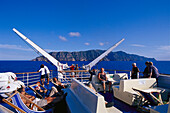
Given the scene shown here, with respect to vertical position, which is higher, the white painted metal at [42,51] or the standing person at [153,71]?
the white painted metal at [42,51]

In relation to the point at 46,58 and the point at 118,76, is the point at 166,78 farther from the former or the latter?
the point at 46,58

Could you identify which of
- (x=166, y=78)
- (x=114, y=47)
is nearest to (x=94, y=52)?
(x=114, y=47)

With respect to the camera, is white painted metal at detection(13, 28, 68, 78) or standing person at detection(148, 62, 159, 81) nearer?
standing person at detection(148, 62, 159, 81)

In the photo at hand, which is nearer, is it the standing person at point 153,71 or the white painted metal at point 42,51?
the standing person at point 153,71

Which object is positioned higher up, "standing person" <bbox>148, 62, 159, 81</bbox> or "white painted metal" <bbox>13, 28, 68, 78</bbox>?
"white painted metal" <bbox>13, 28, 68, 78</bbox>

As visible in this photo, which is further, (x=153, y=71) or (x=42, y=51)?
(x=42, y=51)

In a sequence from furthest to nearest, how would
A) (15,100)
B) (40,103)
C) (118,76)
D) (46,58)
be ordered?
(46,58) → (118,76) → (40,103) → (15,100)

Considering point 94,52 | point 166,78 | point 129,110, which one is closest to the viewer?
point 129,110

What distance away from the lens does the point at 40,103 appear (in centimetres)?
302

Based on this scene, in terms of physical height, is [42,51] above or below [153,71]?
above

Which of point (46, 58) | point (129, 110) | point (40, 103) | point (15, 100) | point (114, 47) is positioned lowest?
point (129, 110)

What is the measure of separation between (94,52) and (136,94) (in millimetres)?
175728

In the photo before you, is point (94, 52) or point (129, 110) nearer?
point (129, 110)

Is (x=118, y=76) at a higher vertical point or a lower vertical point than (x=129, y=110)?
higher
